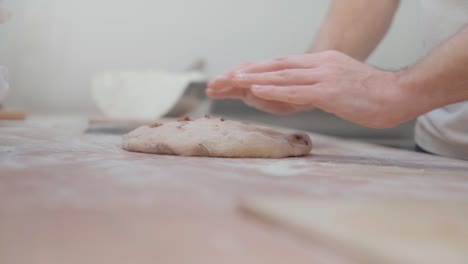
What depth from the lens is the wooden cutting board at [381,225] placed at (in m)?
0.47

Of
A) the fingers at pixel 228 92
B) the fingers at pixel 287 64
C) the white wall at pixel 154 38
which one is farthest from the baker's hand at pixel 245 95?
the white wall at pixel 154 38

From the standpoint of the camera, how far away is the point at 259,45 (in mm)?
3404

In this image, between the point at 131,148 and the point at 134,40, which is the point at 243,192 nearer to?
the point at 131,148

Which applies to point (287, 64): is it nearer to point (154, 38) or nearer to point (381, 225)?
point (381, 225)

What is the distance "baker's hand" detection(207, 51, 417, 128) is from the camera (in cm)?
116

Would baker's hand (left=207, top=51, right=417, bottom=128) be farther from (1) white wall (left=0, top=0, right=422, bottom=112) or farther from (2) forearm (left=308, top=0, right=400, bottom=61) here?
(1) white wall (left=0, top=0, right=422, bottom=112)

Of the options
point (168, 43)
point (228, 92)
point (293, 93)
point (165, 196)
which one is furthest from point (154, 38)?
point (165, 196)

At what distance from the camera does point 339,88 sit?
3.89ft

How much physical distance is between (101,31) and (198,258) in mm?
2912

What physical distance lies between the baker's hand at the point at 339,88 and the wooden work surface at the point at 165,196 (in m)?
0.11

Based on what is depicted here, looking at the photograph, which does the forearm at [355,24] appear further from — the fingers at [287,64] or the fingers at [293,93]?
the fingers at [293,93]

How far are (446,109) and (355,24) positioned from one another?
0.47 metres

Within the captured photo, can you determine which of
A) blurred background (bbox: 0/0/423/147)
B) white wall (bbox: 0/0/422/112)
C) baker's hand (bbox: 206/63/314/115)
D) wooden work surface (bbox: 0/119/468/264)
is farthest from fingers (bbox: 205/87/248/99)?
white wall (bbox: 0/0/422/112)

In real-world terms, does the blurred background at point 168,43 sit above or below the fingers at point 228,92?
above
